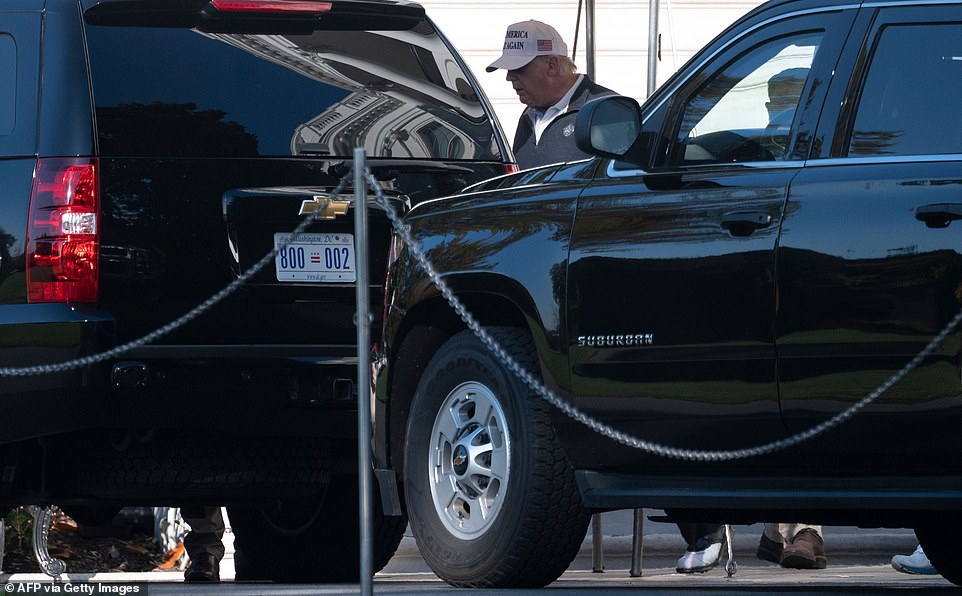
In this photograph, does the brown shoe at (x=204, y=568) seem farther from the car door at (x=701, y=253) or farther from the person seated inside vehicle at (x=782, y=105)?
the person seated inside vehicle at (x=782, y=105)

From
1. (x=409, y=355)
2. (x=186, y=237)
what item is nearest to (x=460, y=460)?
(x=409, y=355)

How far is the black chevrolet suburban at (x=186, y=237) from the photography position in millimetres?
6871

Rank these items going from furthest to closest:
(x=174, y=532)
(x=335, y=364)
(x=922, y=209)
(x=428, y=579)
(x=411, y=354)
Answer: (x=174, y=532), (x=428, y=579), (x=335, y=364), (x=411, y=354), (x=922, y=209)

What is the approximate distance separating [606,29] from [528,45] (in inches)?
168

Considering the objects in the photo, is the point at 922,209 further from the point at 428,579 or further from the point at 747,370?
the point at 428,579

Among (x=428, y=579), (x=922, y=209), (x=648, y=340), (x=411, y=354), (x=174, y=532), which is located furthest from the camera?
(x=174, y=532)

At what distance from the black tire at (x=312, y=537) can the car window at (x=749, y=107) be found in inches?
103

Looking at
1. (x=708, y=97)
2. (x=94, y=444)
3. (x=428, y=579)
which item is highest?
(x=708, y=97)

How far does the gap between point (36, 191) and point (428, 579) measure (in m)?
3.60

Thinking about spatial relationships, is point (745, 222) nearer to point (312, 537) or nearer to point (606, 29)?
point (312, 537)

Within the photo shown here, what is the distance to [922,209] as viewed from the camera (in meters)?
5.25

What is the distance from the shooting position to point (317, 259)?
7.29m

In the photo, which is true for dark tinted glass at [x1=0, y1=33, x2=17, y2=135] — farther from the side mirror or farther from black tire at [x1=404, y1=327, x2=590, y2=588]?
the side mirror

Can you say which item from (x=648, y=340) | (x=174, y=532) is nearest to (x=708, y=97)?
(x=648, y=340)
